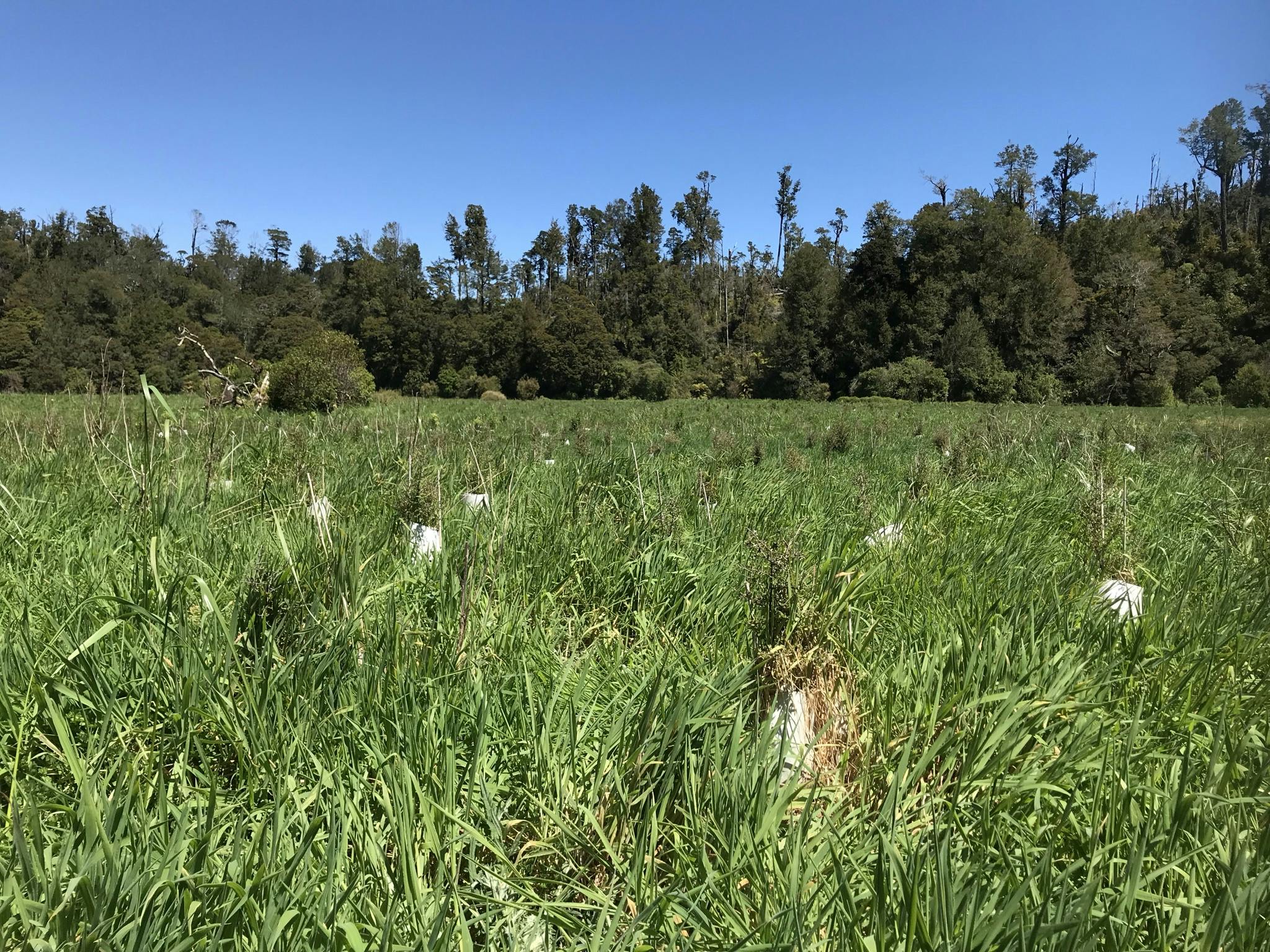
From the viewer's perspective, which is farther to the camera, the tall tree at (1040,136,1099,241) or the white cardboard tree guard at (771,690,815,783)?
the tall tree at (1040,136,1099,241)

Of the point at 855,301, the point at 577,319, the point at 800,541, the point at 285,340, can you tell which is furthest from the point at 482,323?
the point at 800,541

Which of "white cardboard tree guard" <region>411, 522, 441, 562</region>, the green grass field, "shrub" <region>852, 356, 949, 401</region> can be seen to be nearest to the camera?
the green grass field

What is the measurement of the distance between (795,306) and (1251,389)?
80.3 ft

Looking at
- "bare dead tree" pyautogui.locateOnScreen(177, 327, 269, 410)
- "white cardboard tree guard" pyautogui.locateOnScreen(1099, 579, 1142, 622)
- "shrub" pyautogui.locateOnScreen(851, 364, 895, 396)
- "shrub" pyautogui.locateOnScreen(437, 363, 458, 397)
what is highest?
"shrub" pyautogui.locateOnScreen(437, 363, 458, 397)

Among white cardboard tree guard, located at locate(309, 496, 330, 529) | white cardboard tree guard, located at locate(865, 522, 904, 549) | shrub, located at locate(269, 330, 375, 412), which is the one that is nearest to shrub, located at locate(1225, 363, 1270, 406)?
white cardboard tree guard, located at locate(865, 522, 904, 549)

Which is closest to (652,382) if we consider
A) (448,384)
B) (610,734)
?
(448,384)

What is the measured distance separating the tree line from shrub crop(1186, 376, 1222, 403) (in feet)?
0.35

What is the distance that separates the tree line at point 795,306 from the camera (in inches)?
1476

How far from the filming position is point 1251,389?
91.6ft

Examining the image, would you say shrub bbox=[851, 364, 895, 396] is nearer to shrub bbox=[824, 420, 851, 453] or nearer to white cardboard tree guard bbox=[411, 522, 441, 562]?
shrub bbox=[824, 420, 851, 453]

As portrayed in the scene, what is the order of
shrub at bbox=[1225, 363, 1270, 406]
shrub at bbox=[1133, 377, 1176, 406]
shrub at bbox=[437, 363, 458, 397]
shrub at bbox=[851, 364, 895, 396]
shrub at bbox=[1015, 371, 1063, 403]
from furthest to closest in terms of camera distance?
shrub at bbox=[437, 363, 458, 397]
shrub at bbox=[851, 364, 895, 396]
shrub at bbox=[1015, 371, 1063, 403]
shrub at bbox=[1133, 377, 1176, 406]
shrub at bbox=[1225, 363, 1270, 406]

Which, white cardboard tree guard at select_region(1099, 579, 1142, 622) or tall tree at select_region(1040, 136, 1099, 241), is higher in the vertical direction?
tall tree at select_region(1040, 136, 1099, 241)

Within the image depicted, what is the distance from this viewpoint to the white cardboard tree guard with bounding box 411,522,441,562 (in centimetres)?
274

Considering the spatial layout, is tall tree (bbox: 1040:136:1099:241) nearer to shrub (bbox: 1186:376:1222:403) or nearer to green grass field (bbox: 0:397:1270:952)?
shrub (bbox: 1186:376:1222:403)
